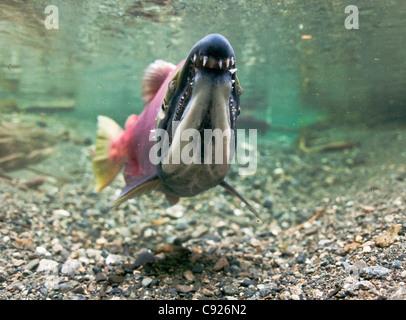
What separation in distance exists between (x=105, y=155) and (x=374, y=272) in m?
3.39

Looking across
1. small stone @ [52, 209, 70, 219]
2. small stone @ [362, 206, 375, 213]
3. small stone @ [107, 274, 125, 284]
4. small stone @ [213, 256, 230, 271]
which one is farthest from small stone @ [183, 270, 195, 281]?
small stone @ [362, 206, 375, 213]

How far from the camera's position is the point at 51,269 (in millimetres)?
2961

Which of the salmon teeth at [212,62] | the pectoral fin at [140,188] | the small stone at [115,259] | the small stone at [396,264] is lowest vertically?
the small stone at [115,259]

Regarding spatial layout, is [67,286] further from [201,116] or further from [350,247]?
[350,247]

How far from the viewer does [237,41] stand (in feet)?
32.6

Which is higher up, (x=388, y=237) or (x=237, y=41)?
(x=237, y=41)

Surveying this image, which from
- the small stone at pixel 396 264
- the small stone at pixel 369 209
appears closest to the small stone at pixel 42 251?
the small stone at pixel 396 264

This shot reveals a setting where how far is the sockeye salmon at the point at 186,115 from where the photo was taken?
6.00ft

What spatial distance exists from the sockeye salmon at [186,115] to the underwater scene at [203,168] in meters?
0.01

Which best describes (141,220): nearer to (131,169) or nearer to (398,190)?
(131,169)

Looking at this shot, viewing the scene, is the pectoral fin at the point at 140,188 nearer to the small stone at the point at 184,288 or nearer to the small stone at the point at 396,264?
the small stone at the point at 184,288

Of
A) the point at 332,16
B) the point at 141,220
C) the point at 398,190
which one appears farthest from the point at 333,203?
the point at 332,16

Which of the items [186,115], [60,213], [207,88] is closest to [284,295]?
[186,115]
